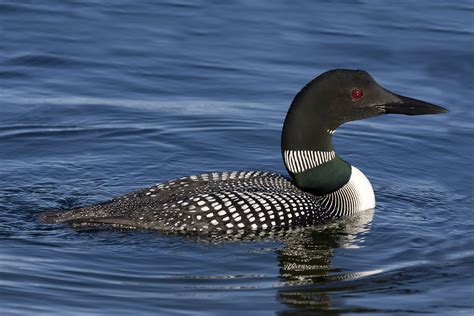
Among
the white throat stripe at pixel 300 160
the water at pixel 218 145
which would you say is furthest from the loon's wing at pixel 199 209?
the white throat stripe at pixel 300 160

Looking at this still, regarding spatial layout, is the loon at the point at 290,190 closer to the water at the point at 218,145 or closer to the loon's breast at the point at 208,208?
the loon's breast at the point at 208,208

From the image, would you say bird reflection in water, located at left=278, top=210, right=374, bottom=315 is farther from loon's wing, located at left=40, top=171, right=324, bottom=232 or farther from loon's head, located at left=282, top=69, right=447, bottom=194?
loon's head, located at left=282, top=69, right=447, bottom=194

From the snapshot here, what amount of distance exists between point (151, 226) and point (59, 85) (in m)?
3.88

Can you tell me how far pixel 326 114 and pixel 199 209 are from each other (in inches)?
A: 43.7

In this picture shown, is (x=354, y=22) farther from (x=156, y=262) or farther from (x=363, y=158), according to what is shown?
(x=156, y=262)

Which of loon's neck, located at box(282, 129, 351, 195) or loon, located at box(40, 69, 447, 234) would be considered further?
loon's neck, located at box(282, 129, 351, 195)

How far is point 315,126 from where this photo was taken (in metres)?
8.68

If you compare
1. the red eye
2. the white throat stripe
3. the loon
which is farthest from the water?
the red eye

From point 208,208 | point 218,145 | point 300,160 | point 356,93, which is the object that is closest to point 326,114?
point 356,93

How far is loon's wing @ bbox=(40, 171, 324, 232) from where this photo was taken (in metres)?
8.23

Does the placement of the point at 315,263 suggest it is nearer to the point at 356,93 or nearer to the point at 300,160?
the point at 300,160

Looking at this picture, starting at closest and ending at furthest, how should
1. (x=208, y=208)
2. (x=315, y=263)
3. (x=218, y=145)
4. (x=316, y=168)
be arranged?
(x=315, y=263) < (x=208, y=208) < (x=316, y=168) < (x=218, y=145)

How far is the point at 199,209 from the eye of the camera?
826 cm

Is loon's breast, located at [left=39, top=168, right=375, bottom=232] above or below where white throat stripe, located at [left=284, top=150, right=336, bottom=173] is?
below
